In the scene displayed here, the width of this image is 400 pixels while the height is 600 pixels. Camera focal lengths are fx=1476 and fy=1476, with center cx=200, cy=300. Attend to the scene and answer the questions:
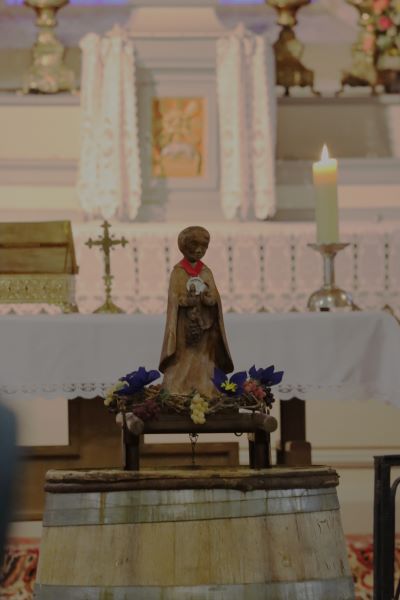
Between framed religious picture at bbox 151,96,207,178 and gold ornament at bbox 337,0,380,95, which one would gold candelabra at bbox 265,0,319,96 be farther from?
framed religious picture at bbox 151,96,207,178

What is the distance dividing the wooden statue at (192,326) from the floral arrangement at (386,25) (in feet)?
15.6

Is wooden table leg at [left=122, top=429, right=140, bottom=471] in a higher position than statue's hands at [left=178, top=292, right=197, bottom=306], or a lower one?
lower

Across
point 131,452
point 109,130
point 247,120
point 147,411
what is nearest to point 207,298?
point 147,411

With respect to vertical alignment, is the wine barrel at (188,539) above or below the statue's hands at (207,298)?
below

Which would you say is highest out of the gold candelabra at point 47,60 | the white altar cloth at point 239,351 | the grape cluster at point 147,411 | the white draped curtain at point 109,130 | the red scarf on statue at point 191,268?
the gold candelabra at point 47,60

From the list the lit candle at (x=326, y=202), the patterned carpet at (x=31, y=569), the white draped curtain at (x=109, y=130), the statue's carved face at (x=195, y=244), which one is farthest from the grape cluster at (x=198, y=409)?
the white draped curtain at (x=109, y=130)

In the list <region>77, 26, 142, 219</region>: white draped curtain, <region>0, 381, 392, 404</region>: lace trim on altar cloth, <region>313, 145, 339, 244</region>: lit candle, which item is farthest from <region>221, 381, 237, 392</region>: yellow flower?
<region>77, 26, 142, 219</region>: white draped curtain

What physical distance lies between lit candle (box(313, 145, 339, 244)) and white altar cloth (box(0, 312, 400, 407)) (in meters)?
0.42

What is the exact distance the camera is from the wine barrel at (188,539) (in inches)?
98.9

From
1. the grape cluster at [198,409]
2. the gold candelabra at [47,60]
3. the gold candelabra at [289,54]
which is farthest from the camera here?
the gold candelabra at [289,54]

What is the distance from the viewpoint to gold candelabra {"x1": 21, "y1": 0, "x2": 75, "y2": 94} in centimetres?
728

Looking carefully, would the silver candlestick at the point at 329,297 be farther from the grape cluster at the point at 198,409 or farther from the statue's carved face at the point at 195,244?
the grape cluster at the point at 198,409

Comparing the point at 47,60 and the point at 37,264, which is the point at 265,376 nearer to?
the point at 37,264

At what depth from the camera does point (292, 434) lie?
4.81m
